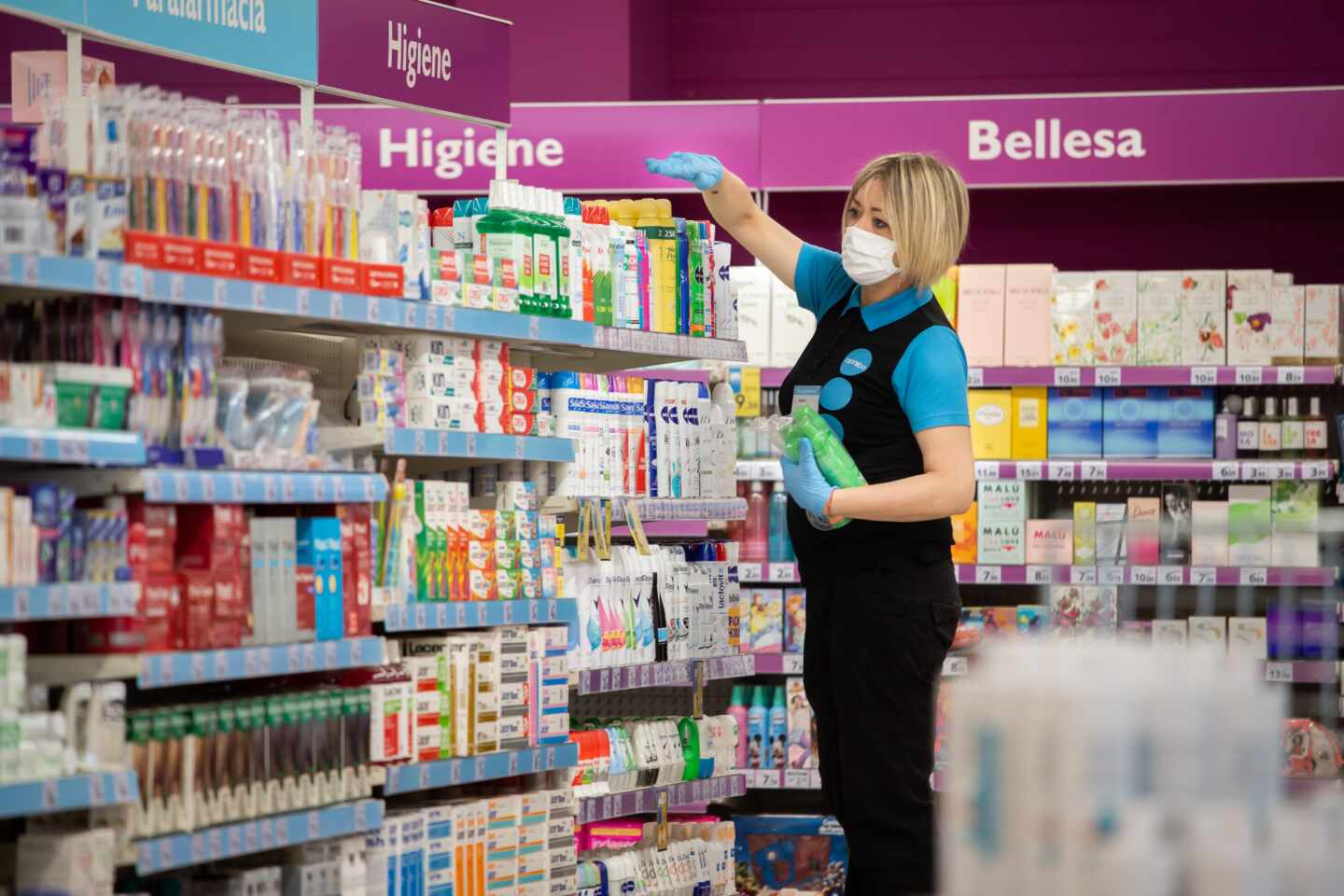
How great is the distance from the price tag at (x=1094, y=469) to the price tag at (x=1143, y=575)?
403mm

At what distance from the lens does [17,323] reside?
9.79ft

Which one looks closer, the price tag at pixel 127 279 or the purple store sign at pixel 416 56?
the price tag at pixel 127 279

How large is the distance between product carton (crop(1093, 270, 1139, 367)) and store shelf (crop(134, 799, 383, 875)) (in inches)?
158

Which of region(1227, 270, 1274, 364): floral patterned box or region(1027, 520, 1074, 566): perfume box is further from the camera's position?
region(1027, 520, 1074, 566): perfume box

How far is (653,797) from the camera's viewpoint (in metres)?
4.47

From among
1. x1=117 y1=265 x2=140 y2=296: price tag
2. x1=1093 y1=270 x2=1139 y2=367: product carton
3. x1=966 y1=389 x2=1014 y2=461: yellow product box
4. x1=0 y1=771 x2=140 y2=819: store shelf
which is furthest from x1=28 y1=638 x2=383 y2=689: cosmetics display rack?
x1=1093 y1=270 x2=1139 y2=367: product carton

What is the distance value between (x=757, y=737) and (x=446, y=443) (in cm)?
322

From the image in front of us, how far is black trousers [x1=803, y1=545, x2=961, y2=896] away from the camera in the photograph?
374 cm

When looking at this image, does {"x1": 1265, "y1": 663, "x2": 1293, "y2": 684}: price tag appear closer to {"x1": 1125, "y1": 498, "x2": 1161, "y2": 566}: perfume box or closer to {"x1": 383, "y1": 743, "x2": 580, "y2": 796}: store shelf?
{"x1": 1125, "y1": 498, "x2": 1161, "y2": 566}: perfume box

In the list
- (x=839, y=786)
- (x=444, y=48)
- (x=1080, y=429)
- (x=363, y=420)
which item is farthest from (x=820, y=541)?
(x=1080, y=429)

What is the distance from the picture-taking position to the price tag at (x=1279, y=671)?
20.8 feet

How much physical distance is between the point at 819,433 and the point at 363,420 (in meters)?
1.07

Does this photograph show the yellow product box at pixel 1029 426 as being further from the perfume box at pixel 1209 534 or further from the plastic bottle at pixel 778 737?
the plastic bottle at pixel 778 737

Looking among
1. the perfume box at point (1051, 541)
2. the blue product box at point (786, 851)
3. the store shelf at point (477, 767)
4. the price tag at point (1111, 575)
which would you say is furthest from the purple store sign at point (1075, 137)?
the store shelf at point (477, 767)
